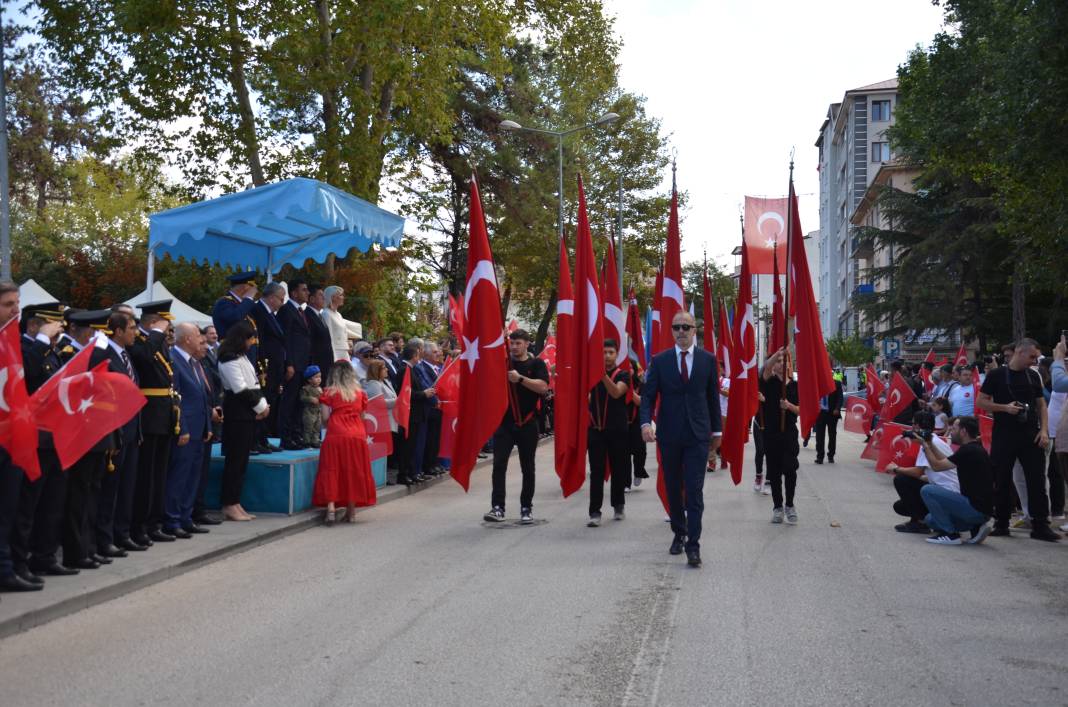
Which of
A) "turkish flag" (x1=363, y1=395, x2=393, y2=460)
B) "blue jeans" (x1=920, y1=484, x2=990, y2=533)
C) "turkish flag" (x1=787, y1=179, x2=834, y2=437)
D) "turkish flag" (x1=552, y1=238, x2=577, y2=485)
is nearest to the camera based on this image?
"blue jeans" (x1=920, y1=484, x2=990, y2=533)

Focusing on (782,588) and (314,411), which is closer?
(782,588)

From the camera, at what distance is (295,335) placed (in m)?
13.1

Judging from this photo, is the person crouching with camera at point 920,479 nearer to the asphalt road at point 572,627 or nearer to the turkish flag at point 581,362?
the asphalt road at point 572,627

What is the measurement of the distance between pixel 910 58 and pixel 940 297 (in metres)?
17.3

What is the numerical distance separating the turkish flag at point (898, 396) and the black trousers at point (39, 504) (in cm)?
1586

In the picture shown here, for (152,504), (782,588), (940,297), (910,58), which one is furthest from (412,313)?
(940,297)

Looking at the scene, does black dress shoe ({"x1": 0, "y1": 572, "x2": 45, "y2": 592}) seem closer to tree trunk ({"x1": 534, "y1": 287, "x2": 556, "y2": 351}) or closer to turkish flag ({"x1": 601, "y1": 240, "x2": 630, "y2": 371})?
turkish flag ({"x1": 601, "y1": 240, "x2": 630, "y2": 371})

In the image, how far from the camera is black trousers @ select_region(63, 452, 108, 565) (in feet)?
27.6

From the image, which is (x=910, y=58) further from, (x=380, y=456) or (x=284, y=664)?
(x=284, y=664)

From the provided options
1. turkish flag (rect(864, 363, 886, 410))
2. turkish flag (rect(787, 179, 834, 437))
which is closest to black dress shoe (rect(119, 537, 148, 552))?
turkish flag (rect(787, 179, 834, 437))

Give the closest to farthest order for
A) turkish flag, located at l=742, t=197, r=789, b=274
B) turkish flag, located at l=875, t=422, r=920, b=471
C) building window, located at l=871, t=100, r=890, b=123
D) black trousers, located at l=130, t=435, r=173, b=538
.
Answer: black trousers, located at l=130, t=435, r=173, b=538 < turkish flag, located at l=875, t=422, r=920, b=471 < turkish flag, located at l=742, t=197, r=789, b=274 < building window, located at l=871, t=100, r=890, b=123

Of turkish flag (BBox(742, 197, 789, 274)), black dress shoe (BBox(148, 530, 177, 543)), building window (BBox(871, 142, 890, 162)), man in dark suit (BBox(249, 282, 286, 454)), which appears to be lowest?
black dress shoe (BBox(148, 530, 177, 543))

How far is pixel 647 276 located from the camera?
160 ft

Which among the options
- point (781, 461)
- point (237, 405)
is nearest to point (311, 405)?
point (237, 405)
